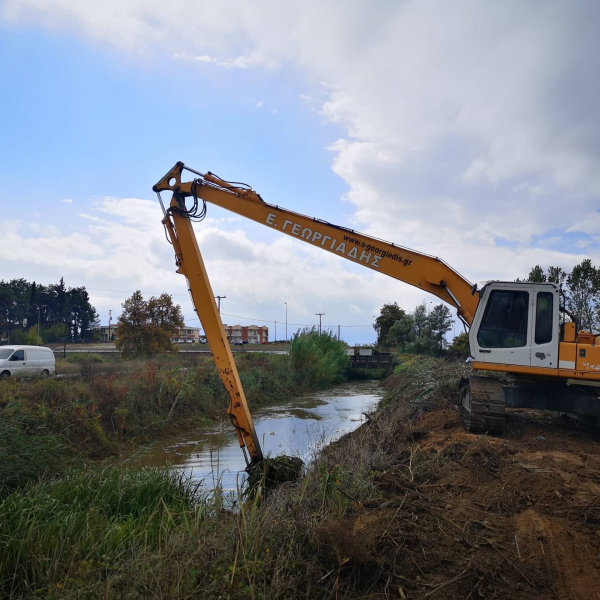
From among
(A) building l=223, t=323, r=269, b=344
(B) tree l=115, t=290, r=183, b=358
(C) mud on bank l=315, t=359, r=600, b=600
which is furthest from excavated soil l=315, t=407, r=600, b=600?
(A) building l=223, t=323, r=269, b=344

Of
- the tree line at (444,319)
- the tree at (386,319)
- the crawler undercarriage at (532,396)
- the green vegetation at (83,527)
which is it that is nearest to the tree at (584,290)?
the tree line at (444,319)

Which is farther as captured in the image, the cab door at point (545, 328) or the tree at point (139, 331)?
the tree at point (139, 331)

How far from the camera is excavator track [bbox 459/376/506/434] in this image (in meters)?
7.88

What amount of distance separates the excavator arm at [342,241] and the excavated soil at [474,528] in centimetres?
271

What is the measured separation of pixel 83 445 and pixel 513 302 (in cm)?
913

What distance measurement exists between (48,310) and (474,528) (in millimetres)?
63410

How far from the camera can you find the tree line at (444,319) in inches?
709

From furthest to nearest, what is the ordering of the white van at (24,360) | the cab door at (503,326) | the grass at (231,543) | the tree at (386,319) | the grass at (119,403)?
the tree at (386,319)
the white van at (24,360)
the grass at (119,403)
the cab door at (503,326)
the grass at (231,543)

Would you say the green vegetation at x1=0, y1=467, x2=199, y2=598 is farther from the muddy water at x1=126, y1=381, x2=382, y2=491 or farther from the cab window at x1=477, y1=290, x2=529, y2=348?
the cab window at x1=477, y1=290, x2=529, y2=348

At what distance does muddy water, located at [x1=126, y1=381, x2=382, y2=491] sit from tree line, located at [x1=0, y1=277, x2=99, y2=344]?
3659 cm

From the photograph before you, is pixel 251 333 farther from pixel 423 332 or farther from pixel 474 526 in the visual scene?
pixel 474 526

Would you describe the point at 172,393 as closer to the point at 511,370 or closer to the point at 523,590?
the point at 511,370

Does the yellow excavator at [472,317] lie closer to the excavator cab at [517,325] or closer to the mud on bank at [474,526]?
the excavator cab at [517,325]

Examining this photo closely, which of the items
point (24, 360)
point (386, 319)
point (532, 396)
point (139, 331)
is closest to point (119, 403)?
point (24, 360)
